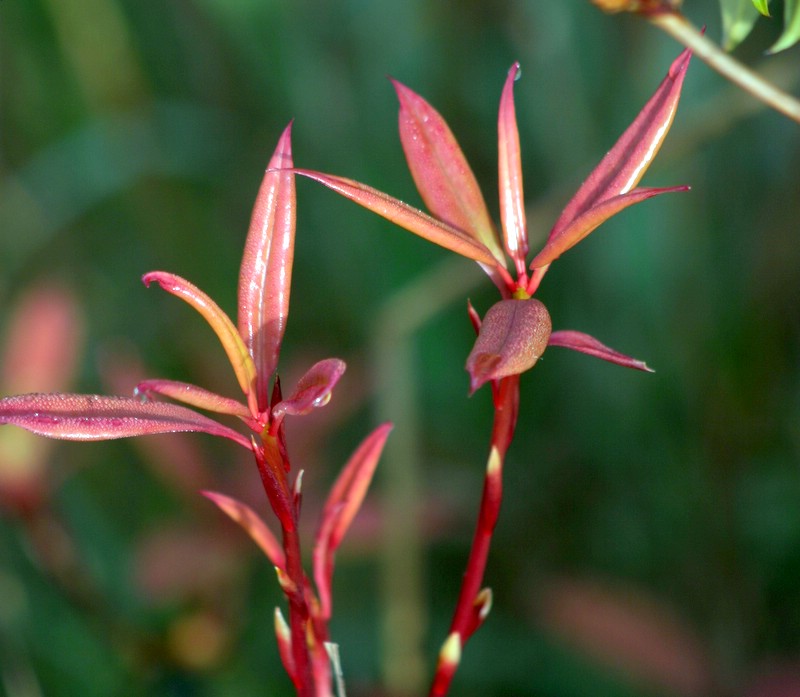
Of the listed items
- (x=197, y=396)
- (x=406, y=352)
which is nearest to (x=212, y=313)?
(x=197, y=396)

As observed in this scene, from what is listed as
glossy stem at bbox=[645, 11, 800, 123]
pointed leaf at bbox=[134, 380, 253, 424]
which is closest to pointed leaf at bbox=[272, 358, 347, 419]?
pointed leaf at bbox=[134, 380, 253, 424]

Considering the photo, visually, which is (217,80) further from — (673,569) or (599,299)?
(673,569)

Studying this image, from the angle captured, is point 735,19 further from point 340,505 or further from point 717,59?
point 340,505

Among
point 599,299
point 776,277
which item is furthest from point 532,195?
point 776,277

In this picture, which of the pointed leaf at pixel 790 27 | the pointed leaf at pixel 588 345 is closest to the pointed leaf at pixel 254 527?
the pointed leaf at pixel 588 345

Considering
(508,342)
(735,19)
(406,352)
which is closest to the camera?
(508,342)

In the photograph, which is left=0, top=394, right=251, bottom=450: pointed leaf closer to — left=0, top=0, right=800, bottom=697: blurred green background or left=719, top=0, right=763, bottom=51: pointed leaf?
left=719, top=0, right=763, bottom=51: pointed leaf
